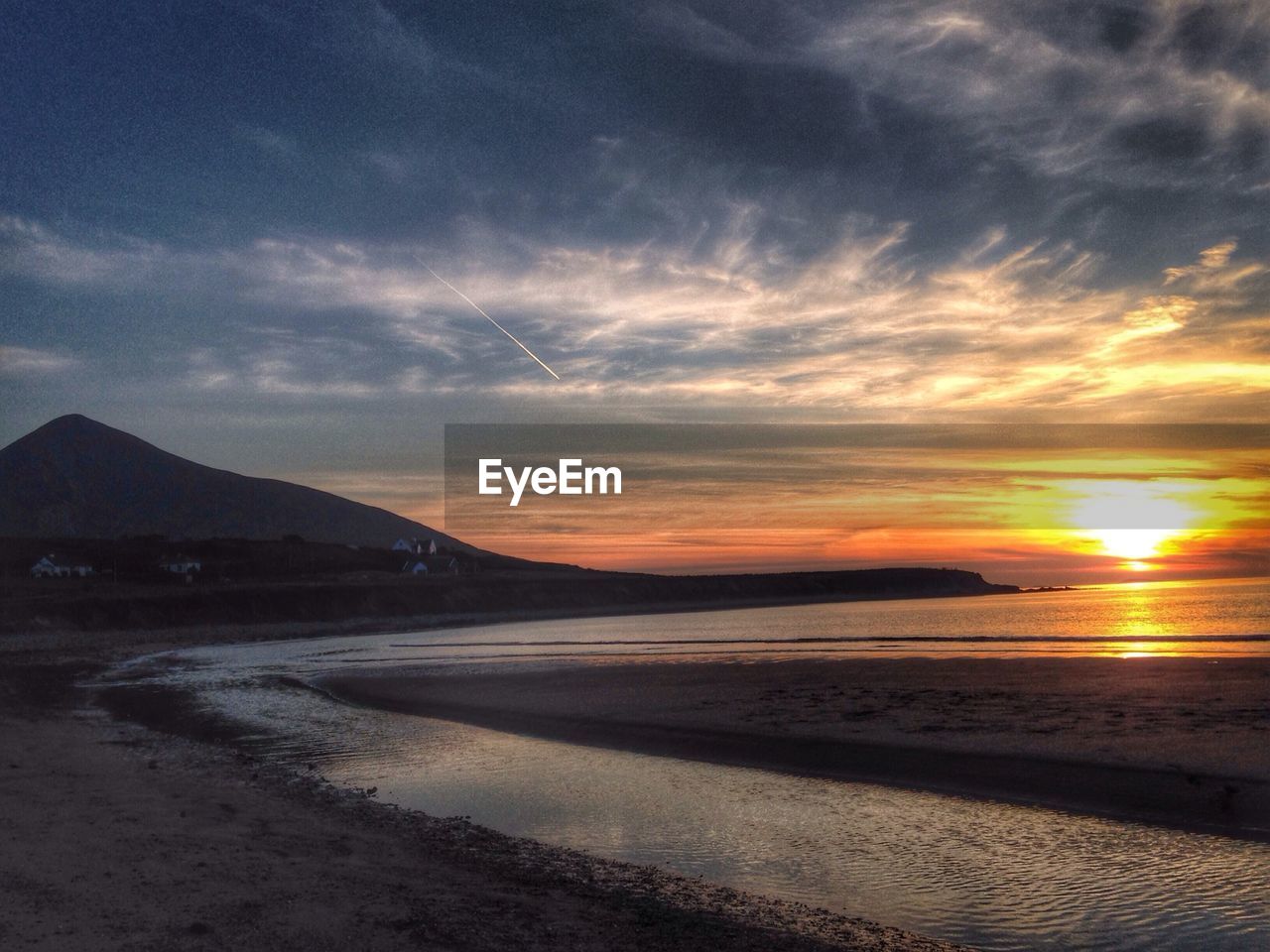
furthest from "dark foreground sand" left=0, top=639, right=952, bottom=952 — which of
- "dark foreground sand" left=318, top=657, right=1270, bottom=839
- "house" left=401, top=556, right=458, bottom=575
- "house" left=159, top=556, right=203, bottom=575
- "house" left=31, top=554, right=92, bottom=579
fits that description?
"house" left=401, top=556, right=458, bottom=575

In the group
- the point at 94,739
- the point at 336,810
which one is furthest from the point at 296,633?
the point at 336,810

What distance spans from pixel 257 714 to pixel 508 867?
19645 mm

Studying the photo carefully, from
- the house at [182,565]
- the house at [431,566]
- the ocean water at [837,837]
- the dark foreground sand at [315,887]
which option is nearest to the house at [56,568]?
the house at [182,565]

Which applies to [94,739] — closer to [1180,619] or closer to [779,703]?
[779,703]

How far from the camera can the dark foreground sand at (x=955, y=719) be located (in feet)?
54.3

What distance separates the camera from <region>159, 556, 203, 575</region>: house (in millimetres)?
148762

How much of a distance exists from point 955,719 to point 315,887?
1752 cm

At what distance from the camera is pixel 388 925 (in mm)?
9195

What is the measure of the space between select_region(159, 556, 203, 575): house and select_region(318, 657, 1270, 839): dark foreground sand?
124316mm

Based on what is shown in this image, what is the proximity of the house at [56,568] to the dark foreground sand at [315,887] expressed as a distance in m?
155

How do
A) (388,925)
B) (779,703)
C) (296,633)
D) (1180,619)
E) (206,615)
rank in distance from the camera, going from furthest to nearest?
(206,615) < (296,633) < (1180,619) < (779,703) < (388,925)

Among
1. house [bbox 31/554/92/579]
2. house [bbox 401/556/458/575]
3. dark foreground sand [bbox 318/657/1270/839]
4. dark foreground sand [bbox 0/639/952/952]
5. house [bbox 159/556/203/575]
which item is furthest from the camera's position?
house [bbox 401/556/458/575]

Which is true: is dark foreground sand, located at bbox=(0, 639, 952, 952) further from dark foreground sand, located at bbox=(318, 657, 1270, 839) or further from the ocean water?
dark foreground sand, located at bbox=(318, 657, 1270, 839)

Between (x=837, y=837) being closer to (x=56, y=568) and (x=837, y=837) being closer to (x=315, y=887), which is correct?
(x=315, y=887)
